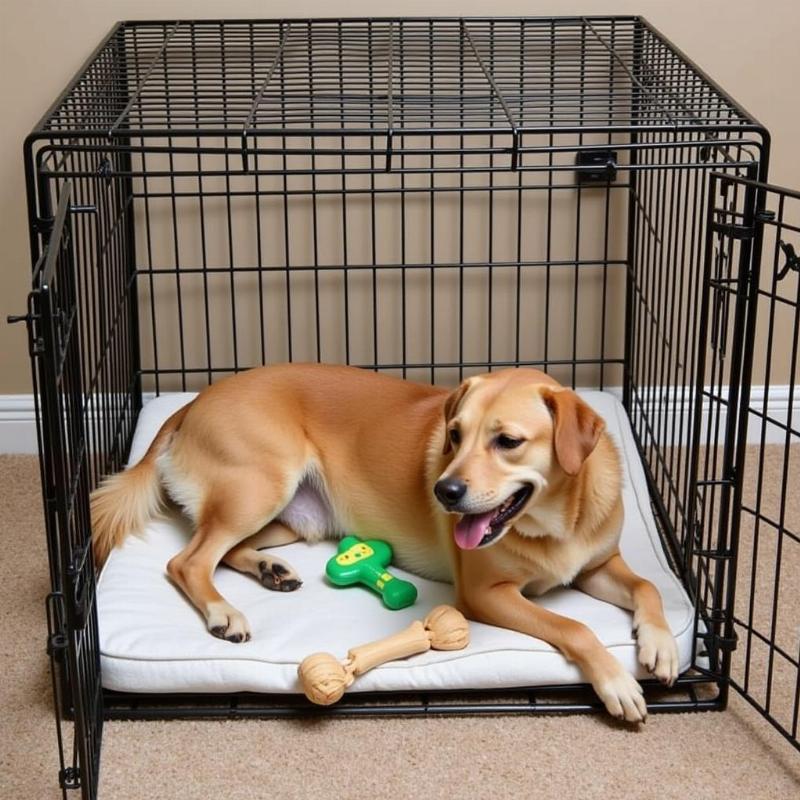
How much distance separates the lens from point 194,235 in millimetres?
3033

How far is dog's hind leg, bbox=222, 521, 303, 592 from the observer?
94.0 inches

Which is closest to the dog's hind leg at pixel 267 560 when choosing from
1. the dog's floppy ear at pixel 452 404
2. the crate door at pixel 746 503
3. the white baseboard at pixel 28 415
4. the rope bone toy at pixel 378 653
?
the rope bone toy at pixel 378 653

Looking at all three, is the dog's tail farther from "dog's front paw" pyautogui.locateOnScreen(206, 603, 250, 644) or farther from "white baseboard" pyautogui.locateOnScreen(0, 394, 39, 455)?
"white baseboard" pyautogui.locateOnScreen(0, 394, 39, 455)

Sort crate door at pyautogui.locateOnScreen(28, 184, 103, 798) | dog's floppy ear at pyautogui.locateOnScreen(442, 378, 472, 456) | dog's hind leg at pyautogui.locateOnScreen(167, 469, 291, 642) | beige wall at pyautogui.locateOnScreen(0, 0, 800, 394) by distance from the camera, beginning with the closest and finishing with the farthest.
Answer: crate door at pyautogui.locateOnScreen(28, 184, 103, 798) < dog's floppy ear at pyautogui.locateOnScreen(442, 378, 472, 456) < dog's hind leg at pyautogui.locateOnScreen(167, 469, 291, 642) < beige wall at pyautogui.locateOnScreen(0, 0, 800, 394)

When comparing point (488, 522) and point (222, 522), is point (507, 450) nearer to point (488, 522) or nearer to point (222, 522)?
point (488, 522)

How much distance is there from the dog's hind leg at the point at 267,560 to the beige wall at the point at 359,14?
1.00 m

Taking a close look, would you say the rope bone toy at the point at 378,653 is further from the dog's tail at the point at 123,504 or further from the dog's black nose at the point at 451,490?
the dog's tail at the point at 123,504

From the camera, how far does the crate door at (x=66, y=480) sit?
1.64 meters

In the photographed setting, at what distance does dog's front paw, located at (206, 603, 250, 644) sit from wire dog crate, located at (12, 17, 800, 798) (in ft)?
1.62

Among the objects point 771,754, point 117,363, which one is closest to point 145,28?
point 117,363

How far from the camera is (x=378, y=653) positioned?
2.10 m

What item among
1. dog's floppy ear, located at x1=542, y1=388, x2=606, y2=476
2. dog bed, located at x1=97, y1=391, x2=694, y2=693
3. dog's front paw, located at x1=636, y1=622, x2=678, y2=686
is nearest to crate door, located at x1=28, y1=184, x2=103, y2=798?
dog bed, located at x1=97, y1=391, x2=694, y2=693

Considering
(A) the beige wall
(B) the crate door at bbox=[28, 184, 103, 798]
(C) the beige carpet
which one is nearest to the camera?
(B) the crate door at bbox=[28, 184, 103, 798]

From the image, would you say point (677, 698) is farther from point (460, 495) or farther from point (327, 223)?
point (327, 223)
